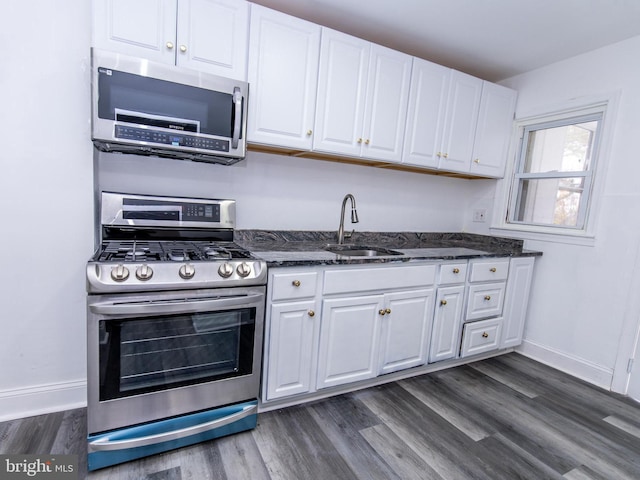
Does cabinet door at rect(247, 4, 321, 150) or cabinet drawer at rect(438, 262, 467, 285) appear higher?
cabinet door at rect(247, 4, 321, 150)

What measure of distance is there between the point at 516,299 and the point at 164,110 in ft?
9.24

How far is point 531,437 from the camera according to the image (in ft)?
5.93

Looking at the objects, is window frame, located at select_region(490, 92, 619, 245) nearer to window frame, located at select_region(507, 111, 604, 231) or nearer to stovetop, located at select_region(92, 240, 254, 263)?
window frame, located at select_region(507, 111, 604, 231)

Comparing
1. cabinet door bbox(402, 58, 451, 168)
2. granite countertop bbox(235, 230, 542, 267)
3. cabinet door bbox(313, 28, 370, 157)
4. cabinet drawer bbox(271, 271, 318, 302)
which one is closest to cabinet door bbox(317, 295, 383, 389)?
cabinet drawer bbox(271, 271, 318, 302)

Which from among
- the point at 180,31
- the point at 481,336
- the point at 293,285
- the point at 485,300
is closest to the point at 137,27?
the point at 180,31

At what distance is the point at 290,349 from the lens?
179 centimetres

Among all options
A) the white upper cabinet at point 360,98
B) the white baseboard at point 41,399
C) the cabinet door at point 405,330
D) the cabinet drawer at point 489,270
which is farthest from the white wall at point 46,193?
the cabinet drawer at point 489,270

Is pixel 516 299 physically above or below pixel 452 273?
below

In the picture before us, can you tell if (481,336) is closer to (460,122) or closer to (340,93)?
(460,122)

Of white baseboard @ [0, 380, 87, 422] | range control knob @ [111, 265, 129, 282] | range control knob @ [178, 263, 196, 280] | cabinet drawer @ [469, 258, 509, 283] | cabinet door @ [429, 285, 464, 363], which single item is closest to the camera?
range control knob @ [111, 265, 129, 282]

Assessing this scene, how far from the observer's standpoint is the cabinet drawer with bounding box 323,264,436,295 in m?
1.86

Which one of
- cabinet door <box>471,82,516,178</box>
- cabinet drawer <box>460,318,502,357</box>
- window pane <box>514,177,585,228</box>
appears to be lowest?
cabinet drawer <box>460,318,502,357</box>

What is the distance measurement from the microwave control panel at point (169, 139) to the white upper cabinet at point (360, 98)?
0.61 meters

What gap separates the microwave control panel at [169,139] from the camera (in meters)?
1.56
